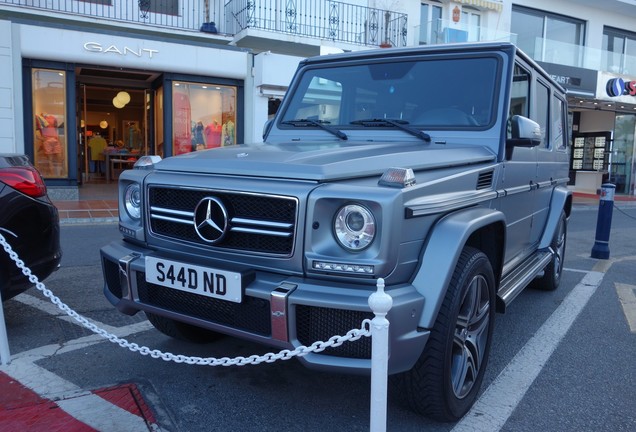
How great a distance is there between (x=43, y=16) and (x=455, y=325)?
13810 mm

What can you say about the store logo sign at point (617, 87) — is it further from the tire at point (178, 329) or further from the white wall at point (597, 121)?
the tire at point (178, 329)

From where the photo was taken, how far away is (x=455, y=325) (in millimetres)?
2463

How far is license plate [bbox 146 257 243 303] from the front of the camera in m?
2.39

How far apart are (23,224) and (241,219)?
2122mm

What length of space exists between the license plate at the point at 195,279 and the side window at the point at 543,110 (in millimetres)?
3061

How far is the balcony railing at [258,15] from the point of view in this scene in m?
13.6

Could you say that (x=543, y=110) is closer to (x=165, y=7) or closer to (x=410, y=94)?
(x=410, y=94)

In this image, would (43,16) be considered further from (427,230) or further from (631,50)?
(631,50)

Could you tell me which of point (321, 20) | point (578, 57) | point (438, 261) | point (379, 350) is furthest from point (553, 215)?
point (578, 57)

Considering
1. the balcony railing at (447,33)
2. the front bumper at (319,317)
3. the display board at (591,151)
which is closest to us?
the front bumper at (319,317)

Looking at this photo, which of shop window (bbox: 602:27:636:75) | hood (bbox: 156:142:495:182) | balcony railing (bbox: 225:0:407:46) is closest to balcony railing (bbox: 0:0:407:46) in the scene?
balcony railing (bbox: 225:0:407:46)

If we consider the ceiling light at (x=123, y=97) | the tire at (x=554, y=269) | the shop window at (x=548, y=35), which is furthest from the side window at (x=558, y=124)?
the ceiling light at (x=123, y=97)

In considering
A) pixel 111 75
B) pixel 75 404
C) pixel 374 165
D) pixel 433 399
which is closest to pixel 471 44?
pixel 374 165

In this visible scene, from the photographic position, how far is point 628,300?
525cm
